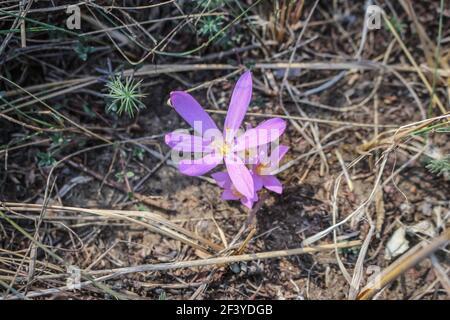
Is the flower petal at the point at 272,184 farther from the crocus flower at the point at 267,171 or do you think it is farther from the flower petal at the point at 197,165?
the flower petal at the point at 197,165

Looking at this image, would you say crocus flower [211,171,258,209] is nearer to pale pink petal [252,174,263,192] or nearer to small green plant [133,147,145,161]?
pale pink petal [252,174,263,192]

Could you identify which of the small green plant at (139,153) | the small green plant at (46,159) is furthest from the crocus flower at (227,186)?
the small green plant at (46,159)

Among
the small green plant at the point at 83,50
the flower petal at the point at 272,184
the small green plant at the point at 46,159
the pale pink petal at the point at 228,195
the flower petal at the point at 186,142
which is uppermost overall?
the small green plant at the point at 83,50

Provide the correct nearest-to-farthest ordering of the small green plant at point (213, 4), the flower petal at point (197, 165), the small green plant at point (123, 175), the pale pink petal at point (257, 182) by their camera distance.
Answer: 1. the flower petal at point (197, 165)
2. the pale pink petal at point (257, 182)
3. the small green plant at point (213, 4)
4. the small green plant at point (123, 175)

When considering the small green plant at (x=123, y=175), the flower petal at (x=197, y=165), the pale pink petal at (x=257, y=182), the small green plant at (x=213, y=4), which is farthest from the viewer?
the small green plant at (x=123, y=175)

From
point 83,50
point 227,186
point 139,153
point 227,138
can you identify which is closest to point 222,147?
point 227,138

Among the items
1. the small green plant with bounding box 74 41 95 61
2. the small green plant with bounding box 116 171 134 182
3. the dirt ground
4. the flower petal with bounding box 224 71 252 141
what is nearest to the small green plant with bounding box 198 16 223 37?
the dirt ground
